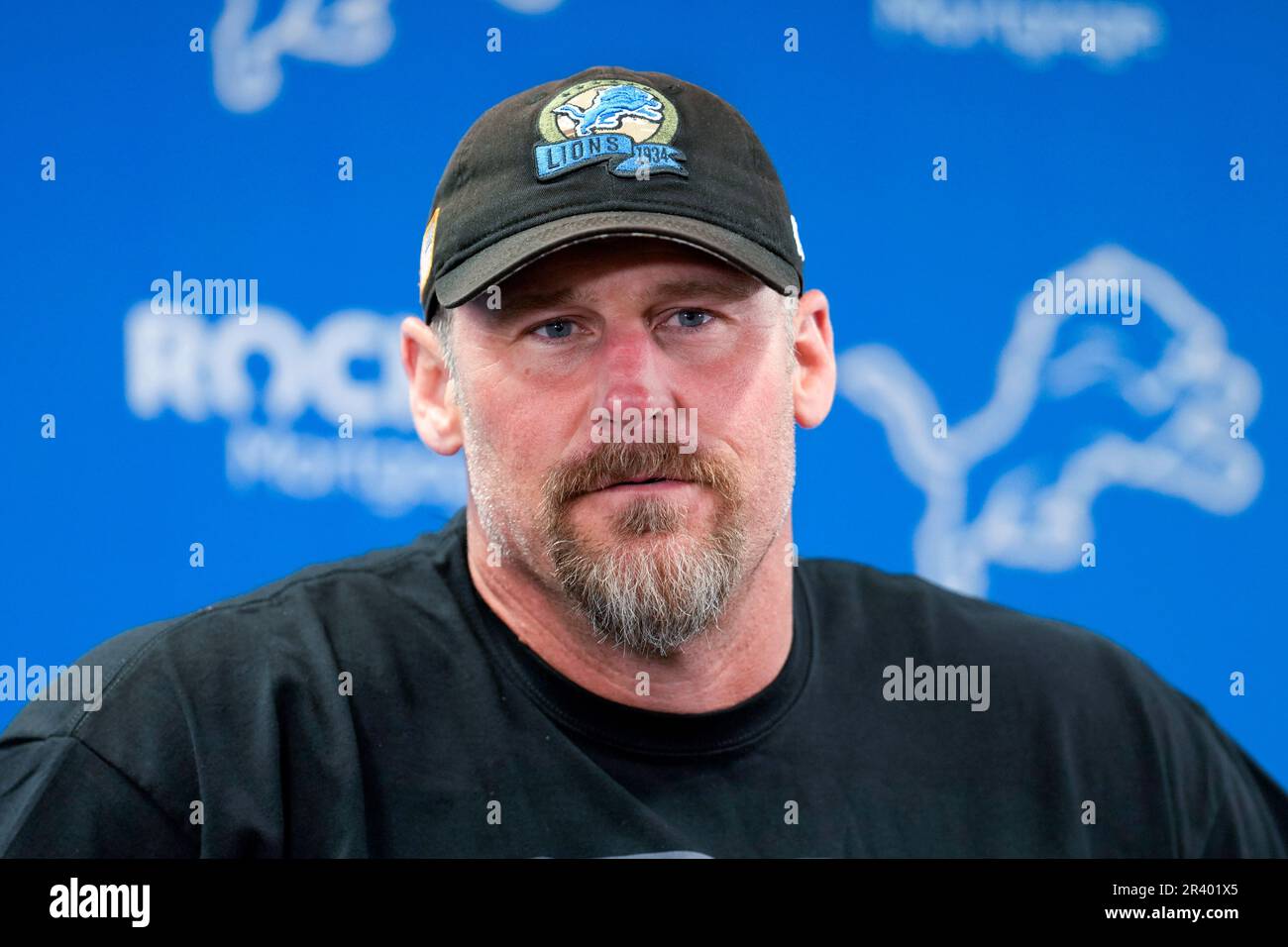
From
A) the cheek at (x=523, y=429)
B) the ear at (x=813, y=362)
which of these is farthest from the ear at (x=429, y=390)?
the ear at (x=813, y=362)

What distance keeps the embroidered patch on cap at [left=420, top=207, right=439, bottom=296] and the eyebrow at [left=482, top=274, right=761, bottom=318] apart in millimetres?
161

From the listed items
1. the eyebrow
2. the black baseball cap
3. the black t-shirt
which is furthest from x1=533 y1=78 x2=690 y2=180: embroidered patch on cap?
the black t-shirt

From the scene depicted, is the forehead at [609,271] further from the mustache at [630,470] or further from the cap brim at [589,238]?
the mustache at [630,470]

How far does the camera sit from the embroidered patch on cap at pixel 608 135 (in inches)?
63.7

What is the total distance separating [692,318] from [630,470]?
204 millimetres

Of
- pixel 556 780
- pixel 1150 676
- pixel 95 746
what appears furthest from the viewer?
pixel 1150 676

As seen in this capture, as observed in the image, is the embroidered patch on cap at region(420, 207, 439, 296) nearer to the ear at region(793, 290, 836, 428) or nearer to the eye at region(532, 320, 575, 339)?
the eye at region(532, 320, 575, 339)

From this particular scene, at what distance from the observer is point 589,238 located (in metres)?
1.56

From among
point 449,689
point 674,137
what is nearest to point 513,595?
point 449,689

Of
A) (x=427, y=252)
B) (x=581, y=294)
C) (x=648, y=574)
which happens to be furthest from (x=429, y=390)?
(x=648, y=574)
